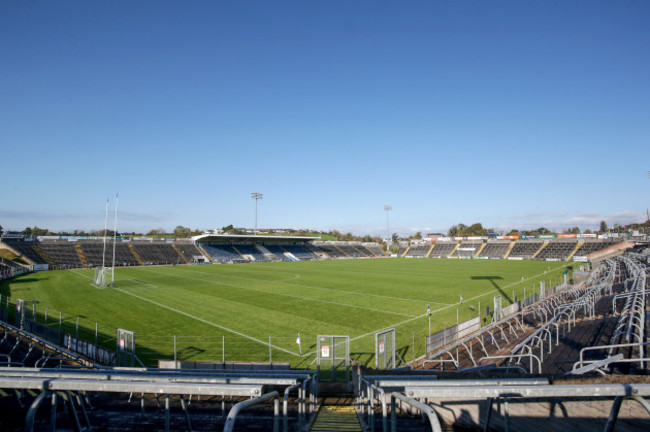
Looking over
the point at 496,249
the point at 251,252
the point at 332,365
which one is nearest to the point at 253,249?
the point at 251,252

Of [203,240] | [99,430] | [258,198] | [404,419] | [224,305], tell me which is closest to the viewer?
[99,430]

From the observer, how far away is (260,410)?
614cm

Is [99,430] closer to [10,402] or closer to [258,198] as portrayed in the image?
[10,402]

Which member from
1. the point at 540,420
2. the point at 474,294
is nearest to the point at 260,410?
the point at 540,420

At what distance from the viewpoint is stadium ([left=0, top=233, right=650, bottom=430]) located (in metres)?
4.20

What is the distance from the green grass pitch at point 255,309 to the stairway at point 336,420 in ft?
18.9

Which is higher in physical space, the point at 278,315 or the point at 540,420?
the point at 540,420

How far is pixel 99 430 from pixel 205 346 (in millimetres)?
13099

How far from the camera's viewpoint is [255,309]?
26.0m

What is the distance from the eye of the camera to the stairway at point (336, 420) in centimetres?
593

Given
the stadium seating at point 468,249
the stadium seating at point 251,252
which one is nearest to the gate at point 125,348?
the stadium seating at point 251,252

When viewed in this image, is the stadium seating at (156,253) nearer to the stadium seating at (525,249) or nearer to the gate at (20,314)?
the gate at (20,314)

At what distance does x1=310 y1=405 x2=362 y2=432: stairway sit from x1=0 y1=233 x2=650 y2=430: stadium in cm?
9

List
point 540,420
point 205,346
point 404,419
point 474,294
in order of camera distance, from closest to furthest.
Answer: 1. point 540,420
2. point 404,419
3. point 205,346
4. point 474,294
